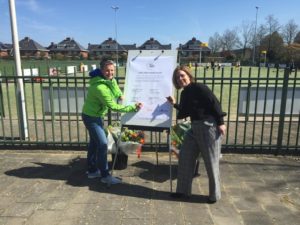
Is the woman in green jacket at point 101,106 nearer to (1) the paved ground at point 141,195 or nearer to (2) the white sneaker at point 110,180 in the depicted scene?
(2) the white sneaker at point 110,180

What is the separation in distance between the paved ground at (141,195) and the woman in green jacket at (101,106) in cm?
40

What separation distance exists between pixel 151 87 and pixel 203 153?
1.22 meters

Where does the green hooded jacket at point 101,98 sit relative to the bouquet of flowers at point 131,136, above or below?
above

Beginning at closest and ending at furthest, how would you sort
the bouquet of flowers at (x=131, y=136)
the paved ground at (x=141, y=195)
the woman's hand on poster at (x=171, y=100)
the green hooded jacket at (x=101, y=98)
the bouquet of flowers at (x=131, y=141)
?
1. the paved ground at (x=141, y=195)
2. the green hooded jacket at (x=101, y=98)
3. the woman's hand on poster at (x=171, y=100)
4. the bouquet of flowers at (x=131, y=141)
5. the bouquet of flowers at (x=131, y=136)

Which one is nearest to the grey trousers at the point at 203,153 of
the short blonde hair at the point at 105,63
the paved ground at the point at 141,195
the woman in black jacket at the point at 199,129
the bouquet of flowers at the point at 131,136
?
the woman in black jacket at the point at 199,129

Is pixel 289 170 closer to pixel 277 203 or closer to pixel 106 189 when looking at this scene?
pixel 277 203

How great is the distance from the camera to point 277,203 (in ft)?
13.2

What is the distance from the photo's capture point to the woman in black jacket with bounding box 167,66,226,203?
368 centimetres

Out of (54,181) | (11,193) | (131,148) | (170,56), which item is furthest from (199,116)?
Result: (11,193)

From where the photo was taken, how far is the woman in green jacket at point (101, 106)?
416cm

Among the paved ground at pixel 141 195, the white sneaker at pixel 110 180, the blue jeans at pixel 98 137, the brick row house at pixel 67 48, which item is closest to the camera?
the paved ground at pixel 141 195

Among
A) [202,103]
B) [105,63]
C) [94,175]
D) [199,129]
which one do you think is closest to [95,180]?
[94,175]

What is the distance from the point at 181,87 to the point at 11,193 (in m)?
2.73

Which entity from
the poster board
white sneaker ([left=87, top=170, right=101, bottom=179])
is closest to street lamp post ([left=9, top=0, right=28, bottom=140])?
white sneaker ([left=87, top=170, right=101, bottom=179])
